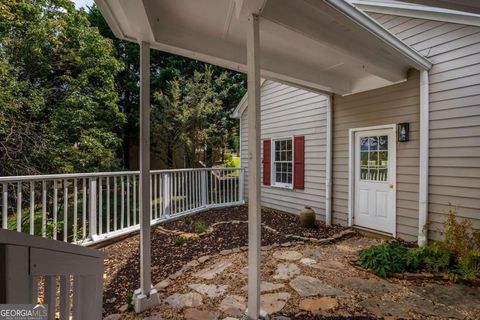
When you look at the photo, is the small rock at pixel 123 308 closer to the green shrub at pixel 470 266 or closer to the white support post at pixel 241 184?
the green shrub at pixel 470 266

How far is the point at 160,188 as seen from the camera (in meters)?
5.38

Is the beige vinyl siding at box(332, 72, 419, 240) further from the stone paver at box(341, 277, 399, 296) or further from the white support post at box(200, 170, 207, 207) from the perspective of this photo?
the white support post at box(200, 170, 207, 207)

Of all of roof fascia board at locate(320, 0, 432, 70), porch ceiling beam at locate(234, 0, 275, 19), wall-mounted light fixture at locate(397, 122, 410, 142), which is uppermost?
roof fascia board at locate(320, 0, 432, 70)

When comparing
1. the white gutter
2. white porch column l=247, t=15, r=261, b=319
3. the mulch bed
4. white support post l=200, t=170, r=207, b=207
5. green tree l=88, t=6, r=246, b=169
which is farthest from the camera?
green tree l=88, t=6, r=246, b=169

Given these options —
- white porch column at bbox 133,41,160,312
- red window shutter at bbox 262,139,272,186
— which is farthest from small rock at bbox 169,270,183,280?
red window shutter at bbox 262,139,272,186

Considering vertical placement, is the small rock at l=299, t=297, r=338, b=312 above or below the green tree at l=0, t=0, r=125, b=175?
below

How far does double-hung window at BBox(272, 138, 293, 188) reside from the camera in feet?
21.1

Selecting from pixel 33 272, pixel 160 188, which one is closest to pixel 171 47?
pixel 33 272

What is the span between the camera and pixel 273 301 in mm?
2508

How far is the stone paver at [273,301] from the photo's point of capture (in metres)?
2.37

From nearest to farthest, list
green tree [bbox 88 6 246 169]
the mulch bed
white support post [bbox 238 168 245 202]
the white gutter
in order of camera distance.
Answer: the mulch bed → the white gutter → white support post [bbox 238 168 245 202] → green tree [bbox 88 6 246 169]

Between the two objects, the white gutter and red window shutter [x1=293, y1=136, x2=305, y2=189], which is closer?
the white gutter

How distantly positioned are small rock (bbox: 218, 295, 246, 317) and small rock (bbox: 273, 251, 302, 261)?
4.00 ft

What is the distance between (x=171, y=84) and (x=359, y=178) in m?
Answer: 6.91
